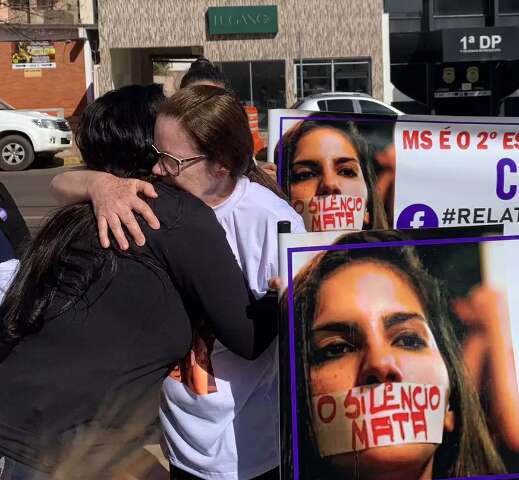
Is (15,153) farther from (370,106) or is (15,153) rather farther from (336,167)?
(336,167)

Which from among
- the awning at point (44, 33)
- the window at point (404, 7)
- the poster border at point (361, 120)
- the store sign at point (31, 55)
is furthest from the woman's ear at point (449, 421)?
the window at point (404, 7)

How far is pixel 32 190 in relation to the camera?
1489 centimetres

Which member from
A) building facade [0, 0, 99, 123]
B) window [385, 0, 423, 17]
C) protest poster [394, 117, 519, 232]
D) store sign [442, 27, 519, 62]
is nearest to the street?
building facade [0, 0, 99, 123]

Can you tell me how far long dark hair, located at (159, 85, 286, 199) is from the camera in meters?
1.98

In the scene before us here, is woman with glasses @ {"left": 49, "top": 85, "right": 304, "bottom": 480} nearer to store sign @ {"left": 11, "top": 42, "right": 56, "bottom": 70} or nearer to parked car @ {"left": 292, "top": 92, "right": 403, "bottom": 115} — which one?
parked car @ {"left": 292, "top": 92, "right": 403, "bottom": 115}

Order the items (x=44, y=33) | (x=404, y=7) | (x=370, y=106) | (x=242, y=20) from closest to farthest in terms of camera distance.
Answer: (x=370, y=106) < (x=44, y=33) < (x=242, y=20) < (x=404, y=7)

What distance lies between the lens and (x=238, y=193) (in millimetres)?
2162

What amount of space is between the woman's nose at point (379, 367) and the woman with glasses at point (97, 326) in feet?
0.90

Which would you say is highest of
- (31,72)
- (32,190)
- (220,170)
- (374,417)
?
(31,72)

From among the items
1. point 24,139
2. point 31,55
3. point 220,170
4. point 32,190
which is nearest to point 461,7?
point 31,55

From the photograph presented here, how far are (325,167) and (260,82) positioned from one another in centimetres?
2055

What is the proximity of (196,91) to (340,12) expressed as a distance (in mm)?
22821

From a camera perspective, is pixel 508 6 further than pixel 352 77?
Yes

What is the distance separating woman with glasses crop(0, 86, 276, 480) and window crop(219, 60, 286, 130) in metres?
22.0
